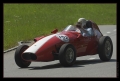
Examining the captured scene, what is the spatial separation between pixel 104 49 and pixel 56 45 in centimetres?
216

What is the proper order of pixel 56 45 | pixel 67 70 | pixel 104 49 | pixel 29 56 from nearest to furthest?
pixel 67 70
pixel 29 56
pixel 56 45
pixel 104 49

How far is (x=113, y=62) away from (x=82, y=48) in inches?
46.9

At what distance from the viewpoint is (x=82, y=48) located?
1585 cm

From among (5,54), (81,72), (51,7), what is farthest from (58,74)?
(51,7)

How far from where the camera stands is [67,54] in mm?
14656

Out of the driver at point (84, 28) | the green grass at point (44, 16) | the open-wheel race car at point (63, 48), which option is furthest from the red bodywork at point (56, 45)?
the green grass at point (44, 16)

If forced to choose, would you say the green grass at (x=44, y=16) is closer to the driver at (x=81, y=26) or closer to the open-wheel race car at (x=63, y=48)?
the driver at (x=81, y=26)

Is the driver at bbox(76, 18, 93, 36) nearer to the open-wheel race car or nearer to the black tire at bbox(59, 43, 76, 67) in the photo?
the open-wheel race car

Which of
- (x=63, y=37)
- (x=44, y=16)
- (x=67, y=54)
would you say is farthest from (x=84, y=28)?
(x=44, y=16)

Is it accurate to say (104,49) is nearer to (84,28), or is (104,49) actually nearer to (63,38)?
(84,28)

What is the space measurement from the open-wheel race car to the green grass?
32.5 feet

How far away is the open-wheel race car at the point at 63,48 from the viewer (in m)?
14.5

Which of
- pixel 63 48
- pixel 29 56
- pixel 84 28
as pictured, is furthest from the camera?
pixel 84 28

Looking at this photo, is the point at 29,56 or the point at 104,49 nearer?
the point at 29,56
